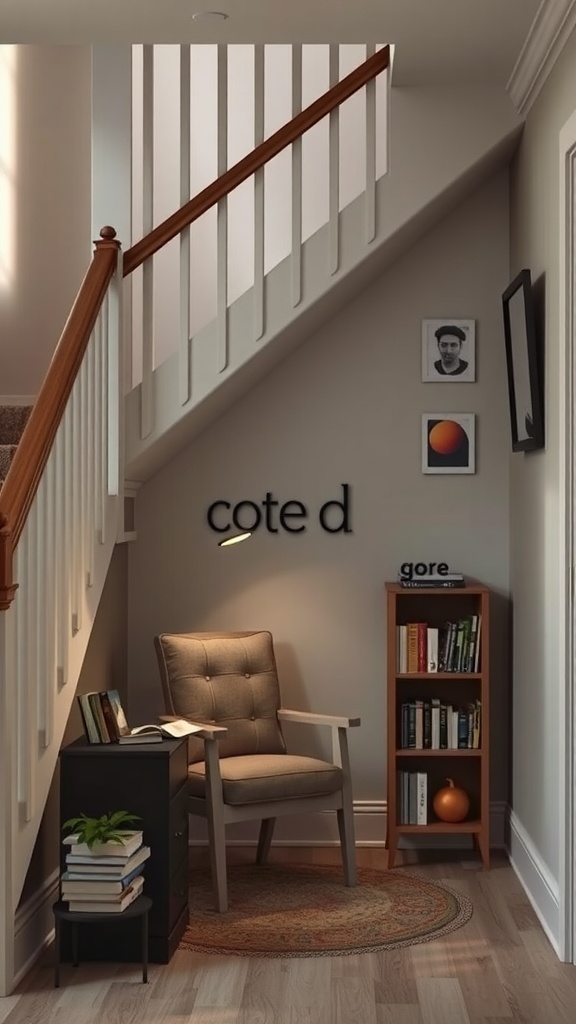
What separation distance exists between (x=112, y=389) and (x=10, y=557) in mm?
1291

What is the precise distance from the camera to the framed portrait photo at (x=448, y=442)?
5.02m

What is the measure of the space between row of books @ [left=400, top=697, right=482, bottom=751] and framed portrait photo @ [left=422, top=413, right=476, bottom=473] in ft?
3.17

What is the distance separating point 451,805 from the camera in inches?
187

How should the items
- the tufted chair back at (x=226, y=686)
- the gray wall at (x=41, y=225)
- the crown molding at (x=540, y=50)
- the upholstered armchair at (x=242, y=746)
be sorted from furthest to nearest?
the gray wall at (x=41, y=225)
the tufted chair back at (x=226, y=686)
the upholstered armchair at (x=242, y=746)
the crown molding at (x=540, y=50)

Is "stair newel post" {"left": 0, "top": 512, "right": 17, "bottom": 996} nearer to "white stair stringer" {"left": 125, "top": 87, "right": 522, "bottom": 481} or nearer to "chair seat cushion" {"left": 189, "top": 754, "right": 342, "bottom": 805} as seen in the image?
"chair seat cushion" {"left": 189, "top": 754, "right": 342, "bottom": 805}

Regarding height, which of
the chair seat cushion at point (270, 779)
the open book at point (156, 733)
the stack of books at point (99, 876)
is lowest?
the stack of books at point (99, 876)

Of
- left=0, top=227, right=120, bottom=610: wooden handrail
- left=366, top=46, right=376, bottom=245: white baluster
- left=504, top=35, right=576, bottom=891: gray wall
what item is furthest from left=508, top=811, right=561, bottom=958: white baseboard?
left=366, top=46, right=376, bottom=245: white baluster

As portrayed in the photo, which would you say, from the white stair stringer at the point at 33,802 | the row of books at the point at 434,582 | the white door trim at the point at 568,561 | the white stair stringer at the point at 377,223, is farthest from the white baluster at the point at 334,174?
the white stair stringer at the point at 33,802

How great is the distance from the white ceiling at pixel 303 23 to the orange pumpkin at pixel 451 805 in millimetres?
2697

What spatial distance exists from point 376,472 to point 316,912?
1.79m

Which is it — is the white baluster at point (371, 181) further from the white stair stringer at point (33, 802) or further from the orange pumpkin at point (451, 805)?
the orange pumpkin at point (451, 805)

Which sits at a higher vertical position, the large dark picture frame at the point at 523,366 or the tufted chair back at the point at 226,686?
the large dark picture frame at the point at 523,366

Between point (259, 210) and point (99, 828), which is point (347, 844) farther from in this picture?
point (259, 210)

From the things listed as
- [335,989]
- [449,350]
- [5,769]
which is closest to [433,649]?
[449,350]
